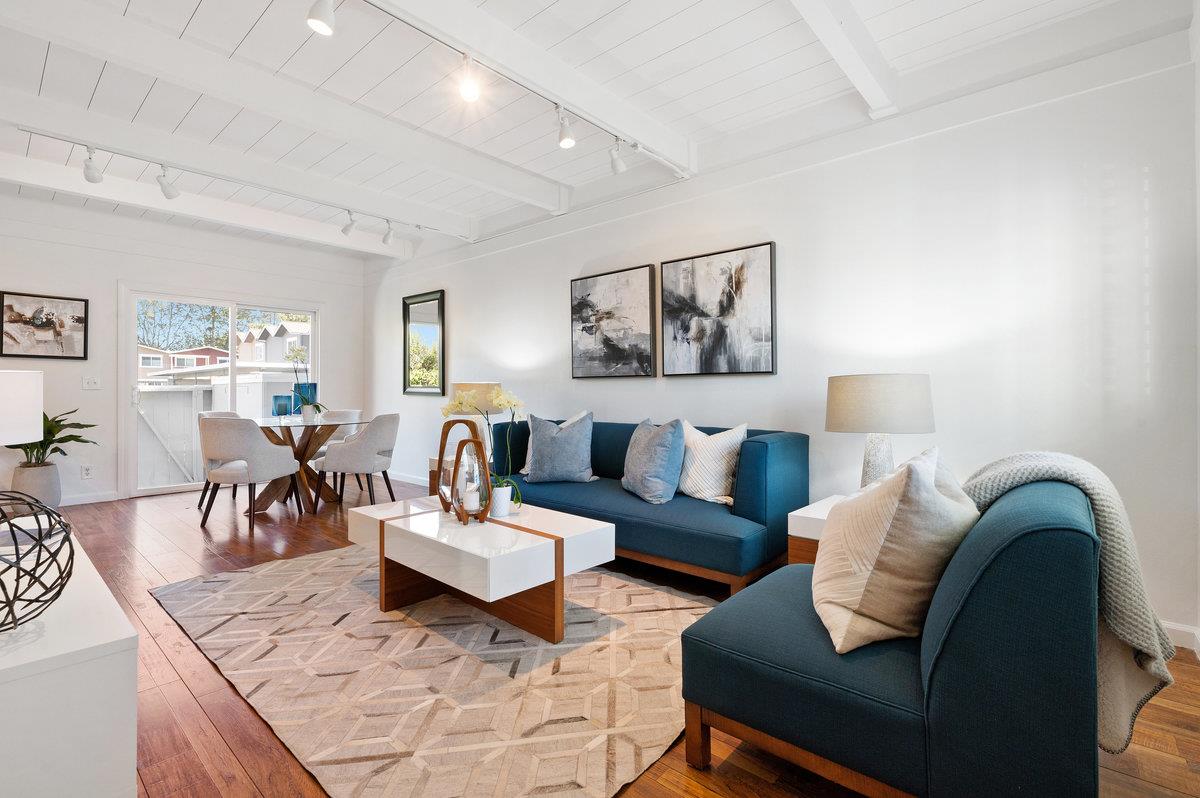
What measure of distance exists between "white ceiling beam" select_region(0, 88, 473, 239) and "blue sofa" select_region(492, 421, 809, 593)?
3.02m

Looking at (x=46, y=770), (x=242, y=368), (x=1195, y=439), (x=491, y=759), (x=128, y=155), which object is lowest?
(x=491, y=759)

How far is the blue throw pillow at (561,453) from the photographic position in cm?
382

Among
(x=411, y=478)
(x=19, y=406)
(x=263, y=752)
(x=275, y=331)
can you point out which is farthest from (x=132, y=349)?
(x=263, y=752)

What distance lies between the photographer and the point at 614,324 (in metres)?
4.34

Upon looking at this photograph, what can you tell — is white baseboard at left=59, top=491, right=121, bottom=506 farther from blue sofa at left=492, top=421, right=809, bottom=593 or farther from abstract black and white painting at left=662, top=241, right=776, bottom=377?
abstract black and white painting at left=662, top=241, right=776, bottom=377

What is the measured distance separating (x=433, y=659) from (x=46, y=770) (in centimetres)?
133

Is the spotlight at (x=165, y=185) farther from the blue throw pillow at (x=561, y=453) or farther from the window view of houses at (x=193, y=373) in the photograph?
the blue throw pillow at (x=561, y=453)

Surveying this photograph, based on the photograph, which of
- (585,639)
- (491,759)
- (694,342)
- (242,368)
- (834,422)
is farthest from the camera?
(242,368)

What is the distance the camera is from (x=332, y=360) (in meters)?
6.75

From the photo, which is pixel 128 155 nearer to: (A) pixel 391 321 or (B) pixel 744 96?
(A) pixel 391 321

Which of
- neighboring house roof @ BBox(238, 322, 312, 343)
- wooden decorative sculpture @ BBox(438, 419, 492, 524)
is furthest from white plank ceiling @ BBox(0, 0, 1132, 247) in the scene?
neighboring house roof @ BBox(238, 322, 312, 343)

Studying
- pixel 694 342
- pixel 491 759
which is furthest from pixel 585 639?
pixel 694 342

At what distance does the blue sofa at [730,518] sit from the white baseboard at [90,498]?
453cm

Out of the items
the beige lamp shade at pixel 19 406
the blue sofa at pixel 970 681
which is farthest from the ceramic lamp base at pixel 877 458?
the beige lamp shade at pixel 19 406
